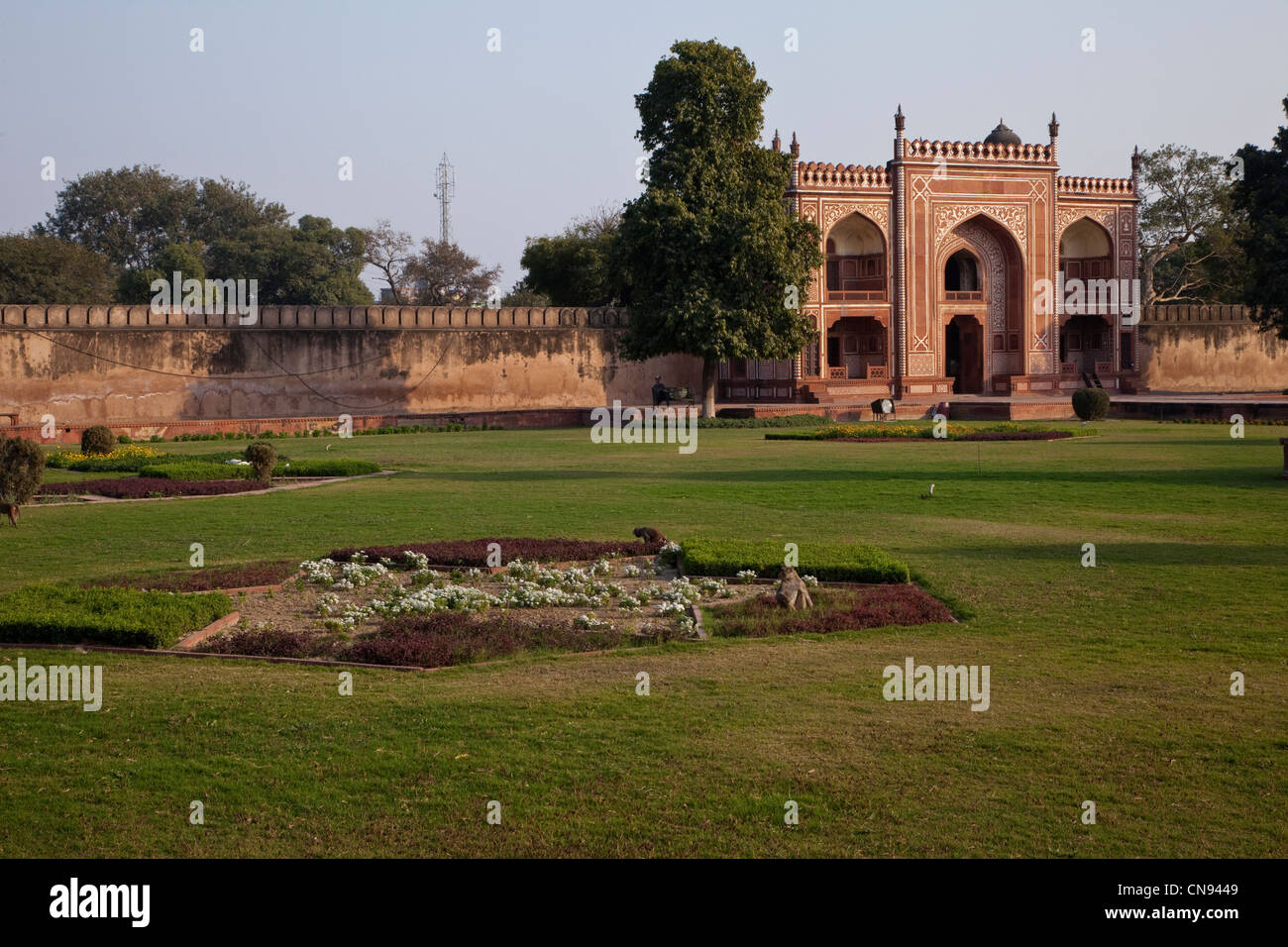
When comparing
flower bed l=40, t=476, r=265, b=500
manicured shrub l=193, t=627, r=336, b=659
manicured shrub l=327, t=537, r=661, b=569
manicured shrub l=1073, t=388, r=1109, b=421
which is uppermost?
manicured shrub l=1073, t=388, r=1109, b=421

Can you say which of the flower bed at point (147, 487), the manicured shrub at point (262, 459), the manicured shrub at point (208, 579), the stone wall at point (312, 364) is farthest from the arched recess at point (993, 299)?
the manicured shrub at point (208, 579)

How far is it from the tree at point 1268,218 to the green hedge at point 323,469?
16.6 metres

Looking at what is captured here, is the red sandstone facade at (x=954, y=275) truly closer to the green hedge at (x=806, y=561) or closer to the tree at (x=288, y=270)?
the tree at (x=288, y=270)

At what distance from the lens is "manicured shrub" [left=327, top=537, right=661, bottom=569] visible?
8.29m

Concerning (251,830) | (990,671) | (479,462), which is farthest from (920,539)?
(479,462)

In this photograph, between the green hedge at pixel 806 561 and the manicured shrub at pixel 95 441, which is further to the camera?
the manicured shrub at pixel 95 441

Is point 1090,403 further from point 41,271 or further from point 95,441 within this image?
point 41,271

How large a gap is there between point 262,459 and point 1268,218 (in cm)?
1823

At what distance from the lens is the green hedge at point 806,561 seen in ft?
24.7

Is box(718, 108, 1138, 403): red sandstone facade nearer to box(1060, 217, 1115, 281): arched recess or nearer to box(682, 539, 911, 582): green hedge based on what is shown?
box(1060, 217, 1115, 281): arched recess

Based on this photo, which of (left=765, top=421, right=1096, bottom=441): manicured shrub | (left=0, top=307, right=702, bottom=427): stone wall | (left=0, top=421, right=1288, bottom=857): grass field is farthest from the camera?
(left=0, top=307, right=702, bottom=427): stone wall

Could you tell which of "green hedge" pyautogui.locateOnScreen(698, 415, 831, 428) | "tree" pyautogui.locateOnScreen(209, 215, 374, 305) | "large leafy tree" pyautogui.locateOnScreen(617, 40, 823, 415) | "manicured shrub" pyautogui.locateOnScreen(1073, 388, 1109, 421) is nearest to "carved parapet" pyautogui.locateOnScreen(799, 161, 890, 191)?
"large leafy tree" pyautogui.locateOnScreen(617, 40, 823, 415)

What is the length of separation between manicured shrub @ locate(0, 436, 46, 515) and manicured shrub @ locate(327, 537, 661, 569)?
3407 millimetres

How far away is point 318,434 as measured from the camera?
2300 cm
